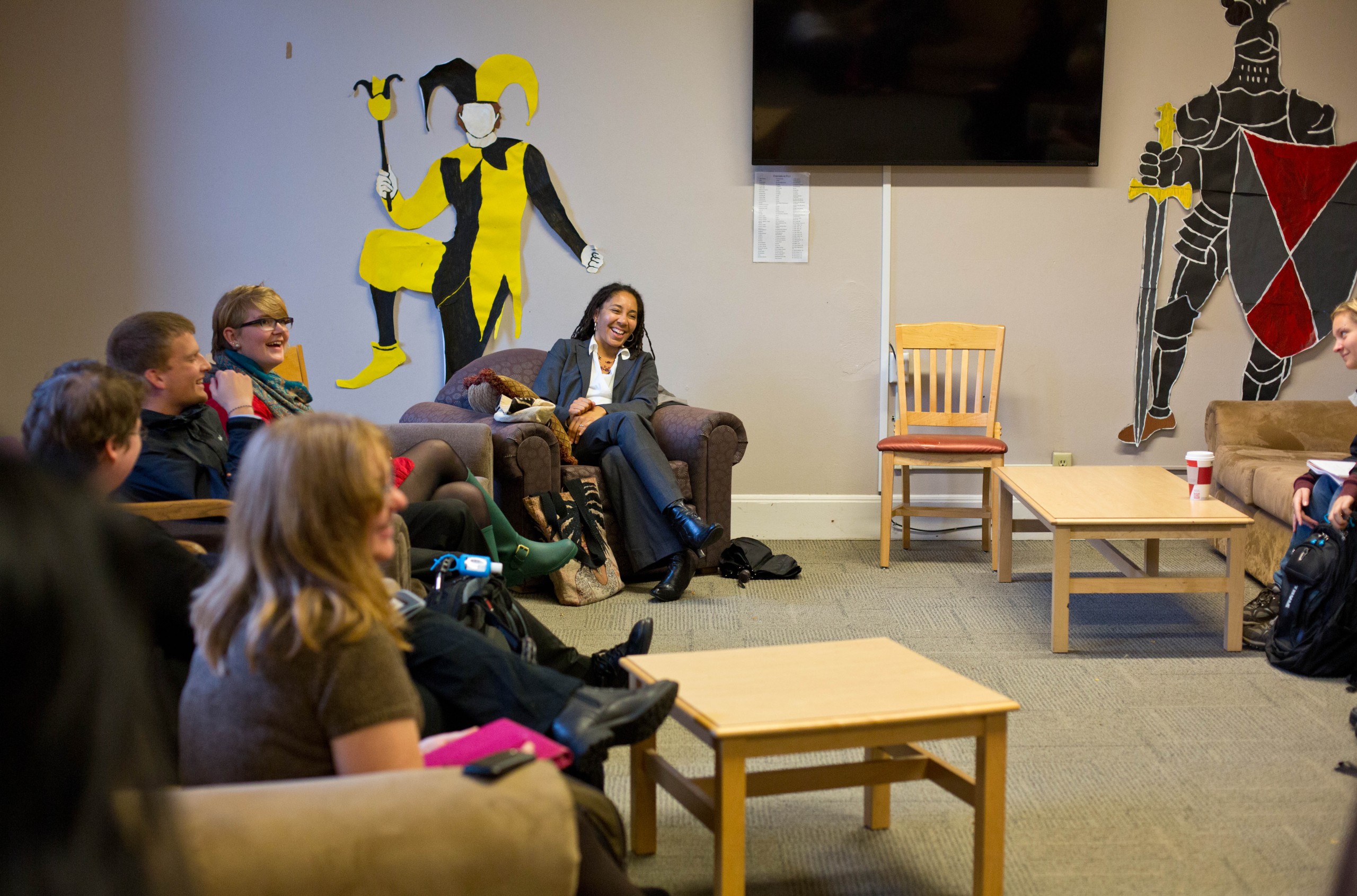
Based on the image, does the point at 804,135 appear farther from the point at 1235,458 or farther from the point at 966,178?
the point at 1235,458

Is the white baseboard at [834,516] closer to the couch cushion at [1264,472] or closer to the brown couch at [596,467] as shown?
the brown couch at [596,467]

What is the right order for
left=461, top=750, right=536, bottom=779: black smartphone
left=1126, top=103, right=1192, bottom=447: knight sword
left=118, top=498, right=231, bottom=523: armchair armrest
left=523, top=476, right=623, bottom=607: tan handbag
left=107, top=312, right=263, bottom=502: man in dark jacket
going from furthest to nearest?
left=1126, top=103, right=1192, bottom=447: knight sword
left=523, top=476, right=623, bottom=607: tan handbag
left=107, top=312, right=263, bottom=502: man in dark jacket
left=118, top=498, right=231, bottom=523: armchair armrest
left=461, top=750, right=536, bottom=779: black smartphone

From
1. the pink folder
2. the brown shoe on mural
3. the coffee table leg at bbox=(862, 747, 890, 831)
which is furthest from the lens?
the brown shoe on mural

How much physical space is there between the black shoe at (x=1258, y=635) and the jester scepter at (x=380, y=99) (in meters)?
3.66

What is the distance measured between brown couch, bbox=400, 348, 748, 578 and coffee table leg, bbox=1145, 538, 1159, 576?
140 cm

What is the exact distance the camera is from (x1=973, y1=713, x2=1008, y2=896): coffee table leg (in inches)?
63.3

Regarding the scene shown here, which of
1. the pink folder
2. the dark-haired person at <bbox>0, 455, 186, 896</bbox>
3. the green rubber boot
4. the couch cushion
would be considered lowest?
the green rubber boot

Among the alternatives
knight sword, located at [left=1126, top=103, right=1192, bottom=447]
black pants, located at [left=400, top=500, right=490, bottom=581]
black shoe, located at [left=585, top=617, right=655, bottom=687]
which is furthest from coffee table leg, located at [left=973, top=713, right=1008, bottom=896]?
knight sword, located at [left=1126, top=103, right=1192, bottom=447]

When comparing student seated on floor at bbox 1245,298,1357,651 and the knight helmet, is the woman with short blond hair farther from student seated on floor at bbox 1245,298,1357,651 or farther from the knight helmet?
the knight helmet

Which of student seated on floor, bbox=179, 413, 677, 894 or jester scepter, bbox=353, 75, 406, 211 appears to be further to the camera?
jester scepter, bbox=353, 75, 406, 211

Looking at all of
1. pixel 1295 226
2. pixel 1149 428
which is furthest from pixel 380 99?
pixel 1295 226

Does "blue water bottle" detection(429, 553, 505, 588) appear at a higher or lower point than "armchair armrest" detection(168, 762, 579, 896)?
lower

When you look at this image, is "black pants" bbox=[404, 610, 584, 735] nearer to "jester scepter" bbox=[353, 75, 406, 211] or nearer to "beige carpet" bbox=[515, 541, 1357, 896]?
"beige carpet" bbox=[515, 541, 1357, 896]

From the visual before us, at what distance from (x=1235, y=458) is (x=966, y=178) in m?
1.55
